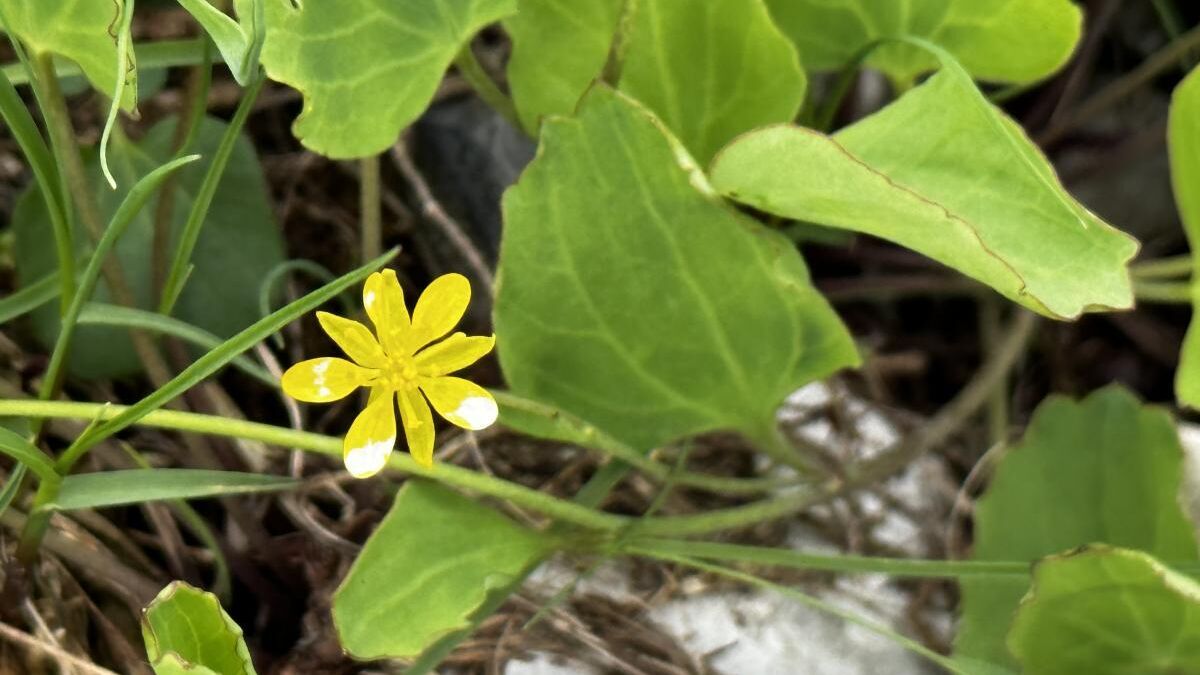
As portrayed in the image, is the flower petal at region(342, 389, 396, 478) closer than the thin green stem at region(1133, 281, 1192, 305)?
Yes

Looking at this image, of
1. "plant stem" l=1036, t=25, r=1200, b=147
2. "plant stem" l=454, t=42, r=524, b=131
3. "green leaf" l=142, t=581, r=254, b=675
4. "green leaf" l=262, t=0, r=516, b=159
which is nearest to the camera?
"green leaf" l=142, t=581, r=254, b=675

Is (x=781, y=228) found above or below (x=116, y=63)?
below

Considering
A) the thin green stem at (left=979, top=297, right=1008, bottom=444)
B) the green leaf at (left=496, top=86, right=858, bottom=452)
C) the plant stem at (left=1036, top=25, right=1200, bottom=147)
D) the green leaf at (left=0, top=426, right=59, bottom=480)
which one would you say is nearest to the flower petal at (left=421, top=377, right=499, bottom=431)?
the green leaf at (left=496, top=86, right=858, bottom=452)

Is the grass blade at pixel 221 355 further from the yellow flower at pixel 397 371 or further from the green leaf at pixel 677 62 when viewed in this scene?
the green leaf at pixel 677 62

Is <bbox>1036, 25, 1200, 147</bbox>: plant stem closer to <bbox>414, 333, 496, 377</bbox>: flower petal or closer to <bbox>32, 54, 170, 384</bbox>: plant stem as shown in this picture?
<bbox>414, 333, 496, 377</bbox>: flower petal

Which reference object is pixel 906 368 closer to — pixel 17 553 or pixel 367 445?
pixel 367 445

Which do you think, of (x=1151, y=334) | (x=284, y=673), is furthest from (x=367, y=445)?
(x=1151, y=334)

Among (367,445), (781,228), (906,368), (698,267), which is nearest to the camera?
(367,445)
